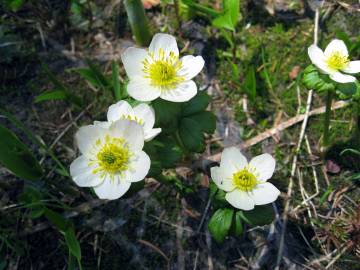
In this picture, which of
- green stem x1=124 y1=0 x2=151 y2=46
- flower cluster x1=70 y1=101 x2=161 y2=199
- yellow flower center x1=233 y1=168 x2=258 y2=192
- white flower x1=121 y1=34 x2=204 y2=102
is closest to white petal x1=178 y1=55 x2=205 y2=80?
white flower x1=121 y1=34 x2=204 y2=102

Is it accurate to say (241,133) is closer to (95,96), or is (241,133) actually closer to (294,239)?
(294,239)

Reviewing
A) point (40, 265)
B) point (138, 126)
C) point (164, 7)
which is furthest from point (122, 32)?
point (40, 265)

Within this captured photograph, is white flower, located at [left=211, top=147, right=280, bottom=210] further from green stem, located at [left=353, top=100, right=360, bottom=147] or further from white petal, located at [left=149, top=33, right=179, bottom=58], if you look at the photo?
green stem, located at [left=353, top=100, right=360, bottom=147]

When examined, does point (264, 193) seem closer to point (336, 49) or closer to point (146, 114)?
point (146, 114)

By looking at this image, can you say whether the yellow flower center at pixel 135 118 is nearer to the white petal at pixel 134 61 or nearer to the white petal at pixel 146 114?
the white petal at pixel 146 114

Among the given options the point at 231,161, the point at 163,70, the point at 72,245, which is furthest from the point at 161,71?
the point at 72,245

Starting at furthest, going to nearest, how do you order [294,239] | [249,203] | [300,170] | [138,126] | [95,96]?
[95,96], [300,170], [294,239], [249,203], [138,126]
